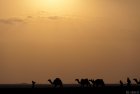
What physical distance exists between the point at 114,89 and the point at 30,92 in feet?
12.5

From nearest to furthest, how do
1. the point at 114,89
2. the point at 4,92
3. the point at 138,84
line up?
the point at 4,92 → the point at 114,89 → the point at 138,84

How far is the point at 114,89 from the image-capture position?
20.7 meters

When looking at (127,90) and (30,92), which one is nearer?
(30,92)

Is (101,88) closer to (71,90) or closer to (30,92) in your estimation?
(71,90)

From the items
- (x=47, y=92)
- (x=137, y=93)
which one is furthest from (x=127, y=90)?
(x=47, y=92)

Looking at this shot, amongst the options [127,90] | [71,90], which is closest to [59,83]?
[71,90]

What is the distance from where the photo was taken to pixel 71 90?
66.0 ft

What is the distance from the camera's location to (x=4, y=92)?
19.3 m

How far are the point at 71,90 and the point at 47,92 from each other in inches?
42.0

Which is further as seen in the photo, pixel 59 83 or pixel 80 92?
pixel 59 83

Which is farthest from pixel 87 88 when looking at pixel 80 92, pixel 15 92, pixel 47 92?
pixel 15 92

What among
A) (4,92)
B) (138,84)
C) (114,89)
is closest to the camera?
(4,92)

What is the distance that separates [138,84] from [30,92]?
246 inches

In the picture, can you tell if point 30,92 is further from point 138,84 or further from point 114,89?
point 138,84
